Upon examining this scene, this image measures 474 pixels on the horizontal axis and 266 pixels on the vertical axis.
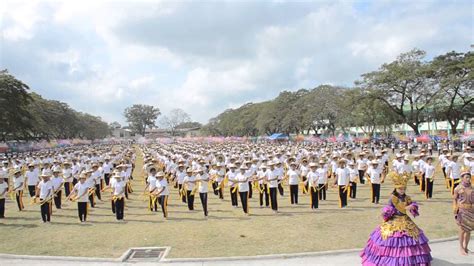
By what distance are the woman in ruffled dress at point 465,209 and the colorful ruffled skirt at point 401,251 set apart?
1.75 m

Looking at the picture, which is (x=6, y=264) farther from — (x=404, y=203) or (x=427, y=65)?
(x=427, y=65)

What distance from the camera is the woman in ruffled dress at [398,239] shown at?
5984 mm

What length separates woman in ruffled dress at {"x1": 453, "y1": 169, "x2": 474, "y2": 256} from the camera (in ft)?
24.1

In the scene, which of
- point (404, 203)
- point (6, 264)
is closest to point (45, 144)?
point (6, 264)

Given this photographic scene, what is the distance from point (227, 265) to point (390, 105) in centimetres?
3950

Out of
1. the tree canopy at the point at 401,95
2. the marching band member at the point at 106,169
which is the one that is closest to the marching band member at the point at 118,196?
the marching band member at the point at 106,169

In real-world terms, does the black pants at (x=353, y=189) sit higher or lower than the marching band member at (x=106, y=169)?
lower

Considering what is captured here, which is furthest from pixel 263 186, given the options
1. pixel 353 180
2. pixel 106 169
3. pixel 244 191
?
pixel 106 169

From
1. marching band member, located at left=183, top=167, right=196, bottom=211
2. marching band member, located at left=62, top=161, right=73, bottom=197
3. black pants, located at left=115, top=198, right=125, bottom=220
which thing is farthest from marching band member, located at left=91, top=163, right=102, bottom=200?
marching band member, located at left=183, top=167, right=196, bottom=211

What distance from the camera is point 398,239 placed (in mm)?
6086

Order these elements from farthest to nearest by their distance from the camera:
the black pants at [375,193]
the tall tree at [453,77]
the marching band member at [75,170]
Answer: the tall tree at [453,77]
the marching band member at [75,170]
the black pants at [375,193]

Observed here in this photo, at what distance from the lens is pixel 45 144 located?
5678 cm

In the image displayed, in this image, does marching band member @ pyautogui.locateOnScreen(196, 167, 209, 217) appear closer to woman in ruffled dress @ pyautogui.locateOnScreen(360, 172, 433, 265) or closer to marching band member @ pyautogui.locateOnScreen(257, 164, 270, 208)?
marching band member @ pyautogui.locateOnScreen(257, 164, 270, 208)

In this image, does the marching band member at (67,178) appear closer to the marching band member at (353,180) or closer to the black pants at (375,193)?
the marching band member at (353,180)
